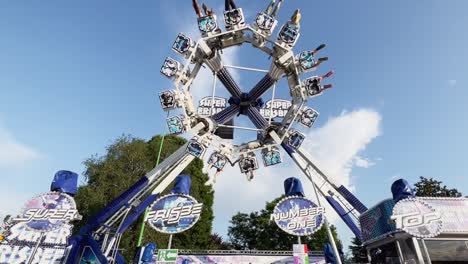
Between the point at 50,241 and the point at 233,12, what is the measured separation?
18.1 metres

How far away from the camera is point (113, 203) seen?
62.3 feet

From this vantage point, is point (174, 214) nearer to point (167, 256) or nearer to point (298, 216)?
point (167, 256)

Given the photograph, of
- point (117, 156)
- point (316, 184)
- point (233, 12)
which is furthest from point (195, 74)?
point (117, 156)

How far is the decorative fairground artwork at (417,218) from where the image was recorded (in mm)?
10727

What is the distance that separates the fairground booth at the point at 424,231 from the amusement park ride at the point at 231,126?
6.59 meters

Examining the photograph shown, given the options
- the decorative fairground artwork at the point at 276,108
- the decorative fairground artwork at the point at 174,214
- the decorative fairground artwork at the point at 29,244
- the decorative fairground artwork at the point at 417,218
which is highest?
the decorative fairground artwork at the point at 276,108

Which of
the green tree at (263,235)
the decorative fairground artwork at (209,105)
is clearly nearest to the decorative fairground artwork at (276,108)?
the decorative fairground artwork at (209,105)

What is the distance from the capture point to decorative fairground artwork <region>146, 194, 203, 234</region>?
53.9 ft

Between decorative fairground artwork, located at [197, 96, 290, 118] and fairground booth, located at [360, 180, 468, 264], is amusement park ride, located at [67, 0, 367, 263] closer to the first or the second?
decorative fairground artwork, located at [197, 96, 290, 118]

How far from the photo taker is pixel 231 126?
794 inches

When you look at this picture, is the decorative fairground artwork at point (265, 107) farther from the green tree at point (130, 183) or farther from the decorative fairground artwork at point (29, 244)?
the green tree at point (130, 183)

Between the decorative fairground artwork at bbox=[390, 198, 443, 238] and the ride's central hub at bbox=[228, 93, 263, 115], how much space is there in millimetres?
13142

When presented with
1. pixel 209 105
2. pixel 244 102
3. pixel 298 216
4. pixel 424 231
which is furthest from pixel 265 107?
pixel 424 231

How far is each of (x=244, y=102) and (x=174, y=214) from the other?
1015 cm
